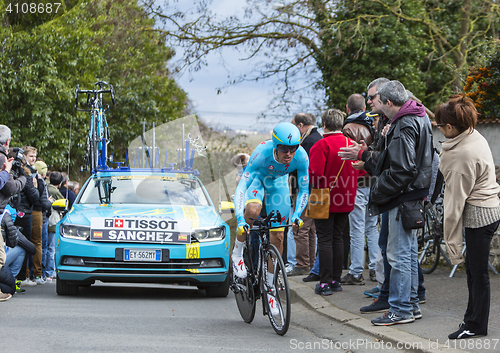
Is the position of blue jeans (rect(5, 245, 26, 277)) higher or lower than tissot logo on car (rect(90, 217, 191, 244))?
lower

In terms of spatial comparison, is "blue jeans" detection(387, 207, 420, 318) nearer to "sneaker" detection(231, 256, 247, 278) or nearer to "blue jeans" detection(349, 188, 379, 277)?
"sneaker" detection(231, 256, 247, 278)

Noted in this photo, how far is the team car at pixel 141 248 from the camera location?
7.02 meters

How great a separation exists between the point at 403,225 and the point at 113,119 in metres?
26.1

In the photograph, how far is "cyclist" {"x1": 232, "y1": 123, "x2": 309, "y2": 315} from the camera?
5.52 metres

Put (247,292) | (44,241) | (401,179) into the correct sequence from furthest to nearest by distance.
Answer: (44,241)
(247,292)
(401,179)

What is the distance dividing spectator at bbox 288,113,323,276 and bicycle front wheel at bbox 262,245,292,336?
2.94 metres

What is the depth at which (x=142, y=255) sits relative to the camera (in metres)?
7.05

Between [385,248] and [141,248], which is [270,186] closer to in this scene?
[385,248]

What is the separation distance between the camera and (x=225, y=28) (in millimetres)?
17984

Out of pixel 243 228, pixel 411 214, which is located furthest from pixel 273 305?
pixel 411 214

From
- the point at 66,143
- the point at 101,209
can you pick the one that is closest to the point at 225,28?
the point at 66,143

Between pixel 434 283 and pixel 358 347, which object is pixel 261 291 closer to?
pixel 358 347

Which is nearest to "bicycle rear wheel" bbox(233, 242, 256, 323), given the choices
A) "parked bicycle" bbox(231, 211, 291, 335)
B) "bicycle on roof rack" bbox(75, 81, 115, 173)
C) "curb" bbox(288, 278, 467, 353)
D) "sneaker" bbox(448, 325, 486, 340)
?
"parked bicycle" bbox(231, 211, 291, 335)

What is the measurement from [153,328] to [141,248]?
1.67m
